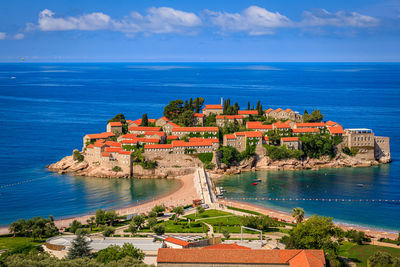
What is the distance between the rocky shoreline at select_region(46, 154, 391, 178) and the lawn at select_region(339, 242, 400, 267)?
32981 mm

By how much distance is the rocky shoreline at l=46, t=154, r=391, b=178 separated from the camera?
7656 centimetres

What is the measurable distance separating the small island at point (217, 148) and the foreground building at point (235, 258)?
40.0m

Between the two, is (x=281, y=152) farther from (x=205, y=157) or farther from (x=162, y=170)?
(x=162, y=170)

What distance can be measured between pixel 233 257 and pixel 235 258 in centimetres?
18

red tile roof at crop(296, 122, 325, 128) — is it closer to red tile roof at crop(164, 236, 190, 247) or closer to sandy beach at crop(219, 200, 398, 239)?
sandy beach at crop(219, 200, 398, 239)

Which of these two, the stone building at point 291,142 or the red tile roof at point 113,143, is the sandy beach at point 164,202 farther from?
the stone building at point 291,142

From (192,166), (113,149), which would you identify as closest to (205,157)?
(192,166)

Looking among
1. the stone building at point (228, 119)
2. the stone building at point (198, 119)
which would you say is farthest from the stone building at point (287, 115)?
the stone building at point (198, 119)

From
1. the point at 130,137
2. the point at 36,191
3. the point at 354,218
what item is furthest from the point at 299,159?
the point at 36,191

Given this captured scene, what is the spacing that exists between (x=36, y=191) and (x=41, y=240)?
71.5 feet

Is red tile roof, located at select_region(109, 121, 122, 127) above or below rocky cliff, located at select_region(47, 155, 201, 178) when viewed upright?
above

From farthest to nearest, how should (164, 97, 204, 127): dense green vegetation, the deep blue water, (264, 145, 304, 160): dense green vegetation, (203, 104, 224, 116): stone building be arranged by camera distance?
(203, 104, 224, 116): stone building, (164, 97, 204, 127): dense green vegetation, (264, 145, 304, 160): dense green vegetation, the deep blue water

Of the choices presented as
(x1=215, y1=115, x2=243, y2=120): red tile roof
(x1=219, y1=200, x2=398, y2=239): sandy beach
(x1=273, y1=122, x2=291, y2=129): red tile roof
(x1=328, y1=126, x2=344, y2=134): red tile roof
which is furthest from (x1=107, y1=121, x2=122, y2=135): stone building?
(x1=328, y1=126, x2=344, y2=134): red tile roof

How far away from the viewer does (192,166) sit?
77250mm
